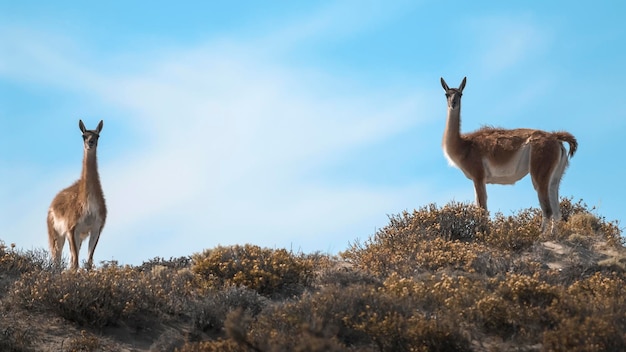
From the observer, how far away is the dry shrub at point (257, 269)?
12.4m

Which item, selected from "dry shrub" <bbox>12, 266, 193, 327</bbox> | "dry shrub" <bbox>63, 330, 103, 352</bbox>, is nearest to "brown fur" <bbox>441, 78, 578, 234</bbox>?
"dry shrub" <bbox>12, 266, 193, 327</bbox>

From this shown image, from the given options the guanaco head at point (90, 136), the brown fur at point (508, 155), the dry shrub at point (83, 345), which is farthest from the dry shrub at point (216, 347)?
the brown fur at point (508, 155)

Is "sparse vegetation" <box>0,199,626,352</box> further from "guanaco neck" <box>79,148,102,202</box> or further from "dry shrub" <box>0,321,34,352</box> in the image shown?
"guanaco neck" <box>79,148,102,202</box>

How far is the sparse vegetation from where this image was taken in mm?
9914

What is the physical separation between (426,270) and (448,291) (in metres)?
1.99

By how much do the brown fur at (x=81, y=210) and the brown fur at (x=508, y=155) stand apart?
23.1 ft

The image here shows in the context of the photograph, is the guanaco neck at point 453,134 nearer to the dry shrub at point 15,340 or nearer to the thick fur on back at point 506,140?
the thick fur on back at point 506,140

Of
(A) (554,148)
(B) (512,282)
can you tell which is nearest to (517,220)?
(A) (554,148)

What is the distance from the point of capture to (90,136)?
53.7 ft

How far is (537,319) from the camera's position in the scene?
34.2 feet

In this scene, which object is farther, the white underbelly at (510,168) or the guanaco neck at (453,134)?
the guanaco neck at (453,134)

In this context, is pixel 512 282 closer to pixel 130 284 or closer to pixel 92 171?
pixel 130 284

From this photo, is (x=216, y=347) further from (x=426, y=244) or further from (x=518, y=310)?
(x=426, y=244)

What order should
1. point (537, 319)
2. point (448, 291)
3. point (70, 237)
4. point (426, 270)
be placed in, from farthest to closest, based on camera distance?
1. point (70, 237)
2. point (426, 270)
3. point (448, 291)
4. point (537, 319)
